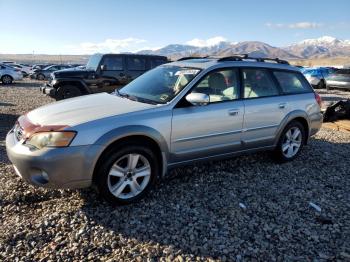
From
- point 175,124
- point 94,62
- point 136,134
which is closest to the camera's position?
point 136,134

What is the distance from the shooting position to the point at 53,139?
379 centimetres

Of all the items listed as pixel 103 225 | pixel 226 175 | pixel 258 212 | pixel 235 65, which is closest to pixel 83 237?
pixel 103 225

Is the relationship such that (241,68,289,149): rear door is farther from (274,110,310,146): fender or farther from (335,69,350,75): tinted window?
(335,69,350,75): tinted window

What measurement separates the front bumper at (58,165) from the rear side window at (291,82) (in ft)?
11.0

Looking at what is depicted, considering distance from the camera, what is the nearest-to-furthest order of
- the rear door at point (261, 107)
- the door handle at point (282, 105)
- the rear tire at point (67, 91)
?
the rear door at point (261, 107), the door handle at point (282, 105), the rear tire at point (67, 91)

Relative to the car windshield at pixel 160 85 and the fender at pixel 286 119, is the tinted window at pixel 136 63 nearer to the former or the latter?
the car windshield at pixel 160 85

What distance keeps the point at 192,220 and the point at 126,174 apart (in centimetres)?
92

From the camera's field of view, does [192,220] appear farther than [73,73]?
No

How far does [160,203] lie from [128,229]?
70 cm

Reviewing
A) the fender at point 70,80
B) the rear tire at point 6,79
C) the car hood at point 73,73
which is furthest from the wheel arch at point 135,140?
the rear tire at point 6,79

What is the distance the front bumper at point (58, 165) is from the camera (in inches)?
147

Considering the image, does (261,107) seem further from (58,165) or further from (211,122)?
(58,165)

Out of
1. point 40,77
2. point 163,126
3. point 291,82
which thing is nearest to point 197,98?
point 163,126

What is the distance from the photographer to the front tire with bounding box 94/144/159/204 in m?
4.04
